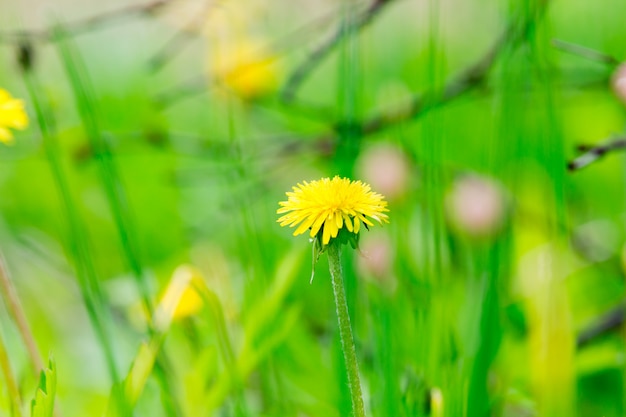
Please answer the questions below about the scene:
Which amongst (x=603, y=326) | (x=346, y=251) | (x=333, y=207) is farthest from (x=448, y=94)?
(x=333, y=207)

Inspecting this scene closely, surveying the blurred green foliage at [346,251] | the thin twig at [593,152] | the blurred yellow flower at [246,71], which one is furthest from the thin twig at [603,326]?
the blurred yellow flower at [246,71]

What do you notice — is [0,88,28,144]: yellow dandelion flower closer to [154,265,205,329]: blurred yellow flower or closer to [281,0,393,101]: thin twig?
[154,265,205,329]: blurred yellow flower

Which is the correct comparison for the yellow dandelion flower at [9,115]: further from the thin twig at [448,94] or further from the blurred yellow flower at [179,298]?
the thin twig at [448,94]

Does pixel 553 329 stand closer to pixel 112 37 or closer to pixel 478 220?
pixel 478 220

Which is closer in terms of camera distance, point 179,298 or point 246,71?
point 179,298

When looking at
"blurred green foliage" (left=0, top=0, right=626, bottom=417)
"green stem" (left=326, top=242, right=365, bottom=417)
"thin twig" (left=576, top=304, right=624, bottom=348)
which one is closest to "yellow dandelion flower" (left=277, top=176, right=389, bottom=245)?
"green stem" (left=326, top=242, right=365, bottom=417)

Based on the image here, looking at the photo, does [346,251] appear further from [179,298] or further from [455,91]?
[455,91]
